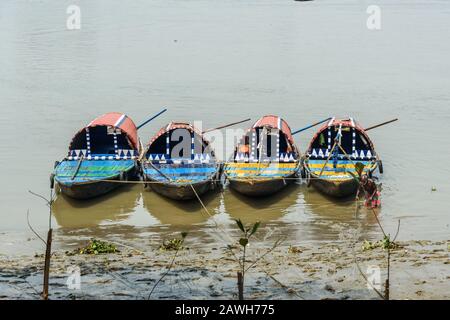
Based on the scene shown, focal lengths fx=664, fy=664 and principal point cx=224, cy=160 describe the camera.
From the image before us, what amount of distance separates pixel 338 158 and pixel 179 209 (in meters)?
5.03

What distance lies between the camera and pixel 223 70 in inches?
1409

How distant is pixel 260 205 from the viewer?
1794cm

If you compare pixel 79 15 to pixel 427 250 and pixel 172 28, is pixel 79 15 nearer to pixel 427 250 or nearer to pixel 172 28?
pixel 172 28

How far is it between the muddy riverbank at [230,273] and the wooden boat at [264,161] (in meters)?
3.26

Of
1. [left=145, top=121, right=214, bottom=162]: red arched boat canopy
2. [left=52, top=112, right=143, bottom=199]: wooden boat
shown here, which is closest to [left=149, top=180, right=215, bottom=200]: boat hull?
[left=52, top=112, right=143, bottom=199]: wooden boat

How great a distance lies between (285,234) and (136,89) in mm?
17493

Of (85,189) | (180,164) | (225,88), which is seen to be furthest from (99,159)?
(225,88)

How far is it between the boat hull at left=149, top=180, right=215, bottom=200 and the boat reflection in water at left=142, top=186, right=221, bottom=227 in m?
0.24

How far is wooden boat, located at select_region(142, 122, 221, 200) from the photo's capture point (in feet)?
57.9

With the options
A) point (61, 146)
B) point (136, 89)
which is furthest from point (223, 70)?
point (61, 146)

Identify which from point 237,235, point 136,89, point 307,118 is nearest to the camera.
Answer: point 237,235

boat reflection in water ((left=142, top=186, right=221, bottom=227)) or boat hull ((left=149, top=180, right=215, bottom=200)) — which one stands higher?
boat hull ((left=149, top=180, right=215, bottom=200))

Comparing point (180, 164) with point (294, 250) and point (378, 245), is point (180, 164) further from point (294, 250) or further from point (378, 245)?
point (378, 245)

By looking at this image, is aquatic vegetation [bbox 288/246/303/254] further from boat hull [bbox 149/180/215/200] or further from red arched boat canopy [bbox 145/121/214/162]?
red arched boat canopy [bbox 145/121/214/162]
